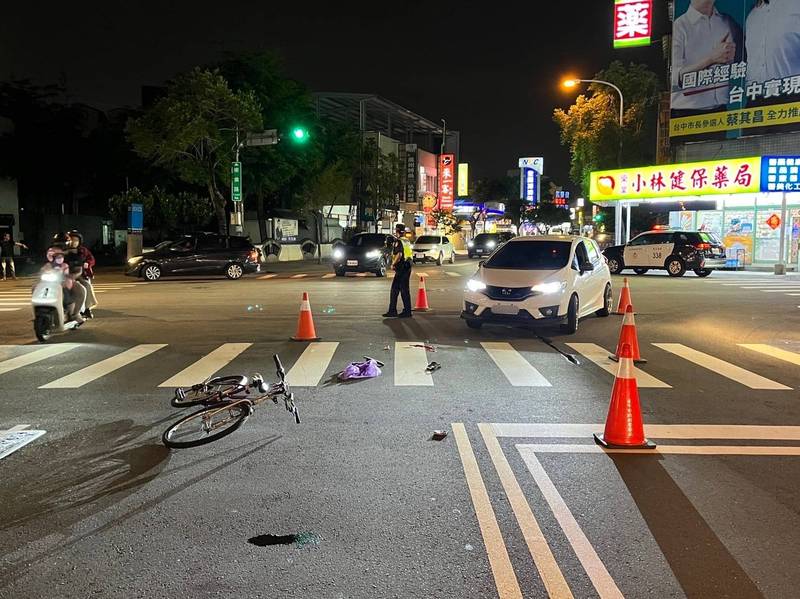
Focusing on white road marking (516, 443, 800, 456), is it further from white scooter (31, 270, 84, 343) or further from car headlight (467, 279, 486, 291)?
white scooter (31, 270, 84, 343)

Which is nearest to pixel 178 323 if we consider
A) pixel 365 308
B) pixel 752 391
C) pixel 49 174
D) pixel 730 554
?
pixel 365 308

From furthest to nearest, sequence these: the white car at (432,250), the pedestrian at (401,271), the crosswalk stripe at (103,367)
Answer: the white car at (432,250) < the pedestrian at (401,271) < the crosswalk stripe at (103,367)

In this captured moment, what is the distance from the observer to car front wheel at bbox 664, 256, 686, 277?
27047 millimetres

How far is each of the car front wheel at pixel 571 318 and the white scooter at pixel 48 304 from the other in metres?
8.36

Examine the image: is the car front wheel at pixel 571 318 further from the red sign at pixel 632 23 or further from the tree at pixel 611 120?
the tree at pixel 611 120

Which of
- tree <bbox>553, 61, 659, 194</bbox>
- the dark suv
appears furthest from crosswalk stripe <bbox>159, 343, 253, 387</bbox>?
tree <bbox>553, 61, 659, 194</bbox>

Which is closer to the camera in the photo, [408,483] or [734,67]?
[408,483]

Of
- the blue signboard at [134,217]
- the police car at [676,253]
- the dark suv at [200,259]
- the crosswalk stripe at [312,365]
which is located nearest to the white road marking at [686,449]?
the crosswalk stripe at [312,365]

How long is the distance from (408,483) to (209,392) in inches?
116

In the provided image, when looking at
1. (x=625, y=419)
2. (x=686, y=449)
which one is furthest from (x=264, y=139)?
(x=686, y=449)

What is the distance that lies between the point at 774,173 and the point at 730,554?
90.8 ft

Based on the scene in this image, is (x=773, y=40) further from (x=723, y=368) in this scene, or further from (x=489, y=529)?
(x=489, y=529)

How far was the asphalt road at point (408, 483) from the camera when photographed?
12.2 ft

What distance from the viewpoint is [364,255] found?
26.7 meters
